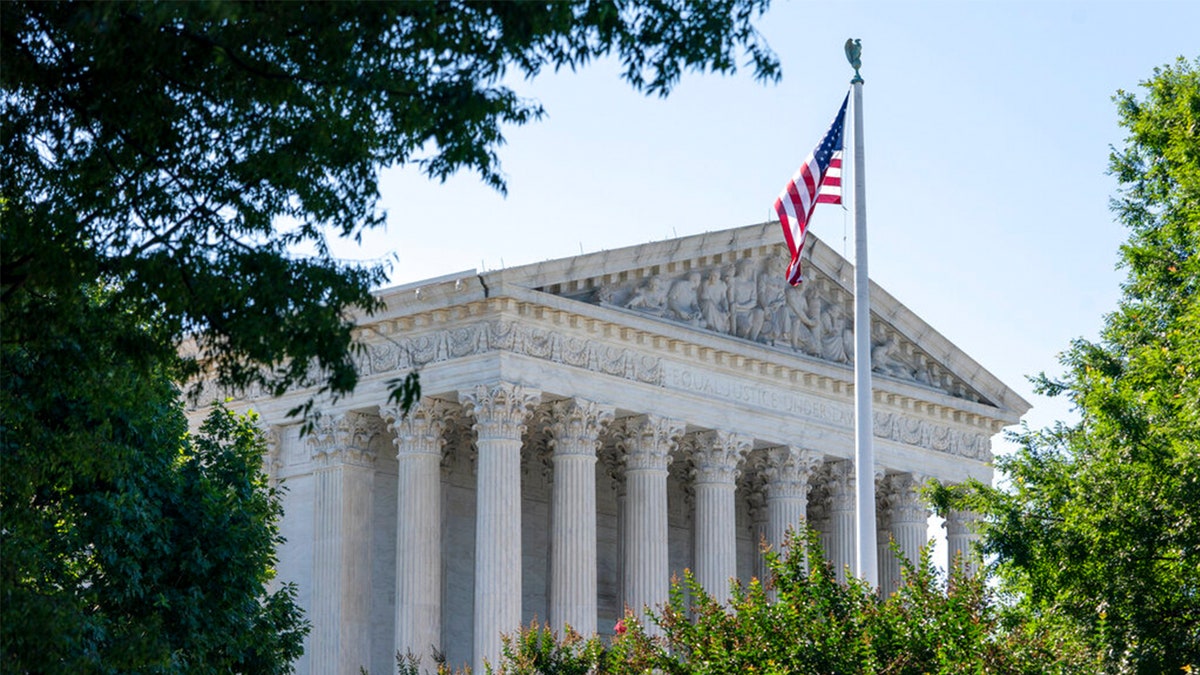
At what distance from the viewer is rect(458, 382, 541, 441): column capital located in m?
50.0

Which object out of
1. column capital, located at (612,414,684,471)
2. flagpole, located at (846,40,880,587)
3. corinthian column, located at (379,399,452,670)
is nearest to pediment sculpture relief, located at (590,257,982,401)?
column capital, located at (612,414,684,471)

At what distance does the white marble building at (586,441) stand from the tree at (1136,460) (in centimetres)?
1484

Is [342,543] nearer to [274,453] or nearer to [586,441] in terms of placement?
[274,453]

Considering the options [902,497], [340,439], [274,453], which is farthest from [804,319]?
[274,453]

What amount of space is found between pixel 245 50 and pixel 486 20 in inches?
92.6

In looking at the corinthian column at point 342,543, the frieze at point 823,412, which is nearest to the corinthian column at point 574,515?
the frieze at point 823,412

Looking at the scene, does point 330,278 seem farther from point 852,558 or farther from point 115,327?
point 852,558

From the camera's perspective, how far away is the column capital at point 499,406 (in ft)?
164

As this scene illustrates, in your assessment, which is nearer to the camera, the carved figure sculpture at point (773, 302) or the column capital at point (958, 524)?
the carved figure sculpture at point (773, 302)

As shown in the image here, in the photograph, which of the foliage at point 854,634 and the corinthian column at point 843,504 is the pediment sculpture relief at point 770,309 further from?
the foliage at point 854,634

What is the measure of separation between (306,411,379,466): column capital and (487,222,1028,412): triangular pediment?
5.85 meters

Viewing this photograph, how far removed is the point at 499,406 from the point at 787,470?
10517 millimetres

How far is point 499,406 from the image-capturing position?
5000cm

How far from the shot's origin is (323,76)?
20000 millimetres
